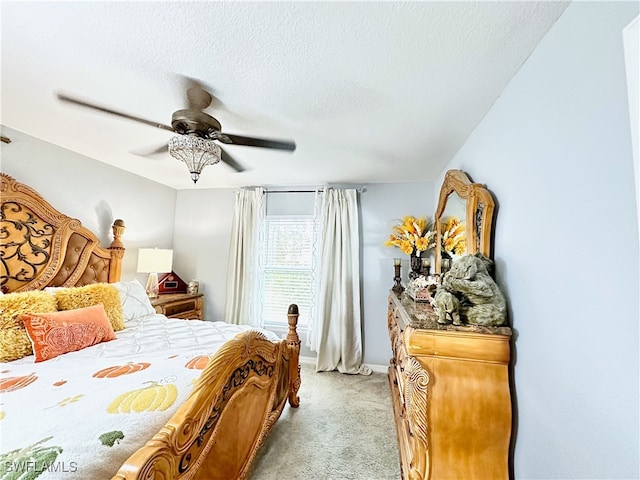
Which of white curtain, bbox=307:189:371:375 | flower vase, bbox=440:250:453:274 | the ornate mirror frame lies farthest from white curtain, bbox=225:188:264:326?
the ornate mirror frame

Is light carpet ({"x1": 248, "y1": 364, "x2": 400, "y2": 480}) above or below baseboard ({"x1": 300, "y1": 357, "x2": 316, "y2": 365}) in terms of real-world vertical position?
below

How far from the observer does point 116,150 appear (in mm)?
2508

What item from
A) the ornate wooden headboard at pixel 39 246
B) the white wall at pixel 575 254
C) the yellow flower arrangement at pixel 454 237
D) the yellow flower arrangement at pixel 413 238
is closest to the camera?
the white wall at pixel 575 254

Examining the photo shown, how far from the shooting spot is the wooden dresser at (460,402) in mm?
1212

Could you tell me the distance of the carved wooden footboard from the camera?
86 cm

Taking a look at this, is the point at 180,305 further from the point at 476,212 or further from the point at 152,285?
the point at 476,212

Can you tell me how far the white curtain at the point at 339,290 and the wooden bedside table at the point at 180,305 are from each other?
155 cm

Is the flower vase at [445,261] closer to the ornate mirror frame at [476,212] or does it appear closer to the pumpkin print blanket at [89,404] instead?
the ornate mirror frame at [476,212]

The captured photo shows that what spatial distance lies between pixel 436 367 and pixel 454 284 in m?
0.41

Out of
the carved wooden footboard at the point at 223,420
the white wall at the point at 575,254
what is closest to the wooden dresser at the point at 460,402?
the white wall at the point at 575,254

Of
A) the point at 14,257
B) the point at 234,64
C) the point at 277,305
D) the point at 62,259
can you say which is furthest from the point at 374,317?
the point at 14,257

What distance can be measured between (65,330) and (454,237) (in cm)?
275

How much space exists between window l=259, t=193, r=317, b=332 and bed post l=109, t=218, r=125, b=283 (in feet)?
5.11

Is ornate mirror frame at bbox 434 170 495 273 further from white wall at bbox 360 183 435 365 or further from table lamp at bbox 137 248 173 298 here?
table lamp at bbox 137 248 173 298
